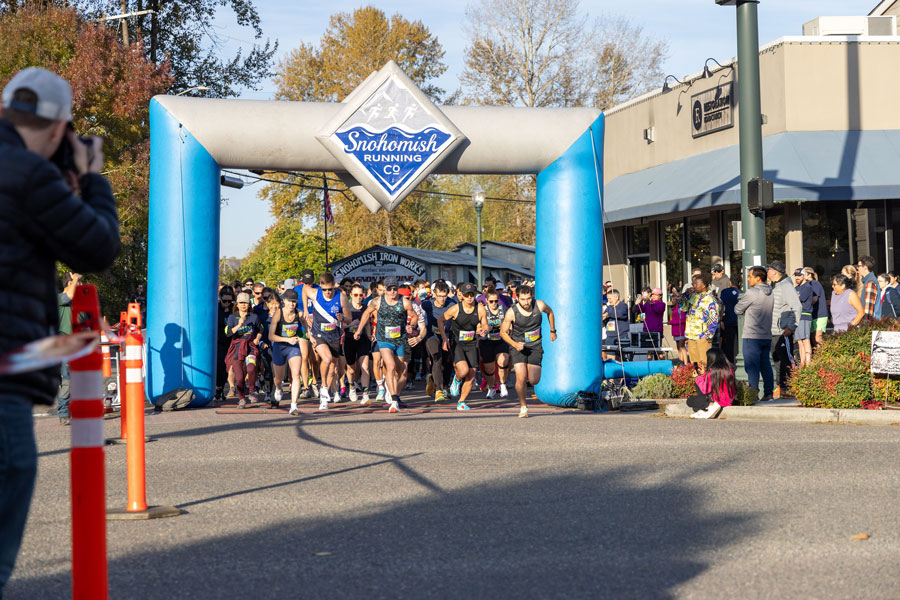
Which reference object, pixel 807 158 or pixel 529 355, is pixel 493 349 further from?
pixel 807 158

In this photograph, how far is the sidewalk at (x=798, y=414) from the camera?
40.3ft

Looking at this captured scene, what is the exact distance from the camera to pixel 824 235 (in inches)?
832

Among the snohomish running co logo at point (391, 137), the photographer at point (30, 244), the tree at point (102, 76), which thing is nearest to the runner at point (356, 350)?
the snohomish running co logo at point (391, 137)

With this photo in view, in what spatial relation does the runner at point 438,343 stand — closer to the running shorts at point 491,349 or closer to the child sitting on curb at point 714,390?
the running shorts at point 491,349

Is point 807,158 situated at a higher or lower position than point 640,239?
higher

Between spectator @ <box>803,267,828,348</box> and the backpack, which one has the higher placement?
spectator @ <box>803,267,828,348</box>

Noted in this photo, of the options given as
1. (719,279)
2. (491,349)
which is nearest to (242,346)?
(491,349)

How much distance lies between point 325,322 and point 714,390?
543cm

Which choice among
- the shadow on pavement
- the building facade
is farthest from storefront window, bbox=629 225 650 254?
the shadow on pavement

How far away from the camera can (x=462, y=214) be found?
7356 centimetres

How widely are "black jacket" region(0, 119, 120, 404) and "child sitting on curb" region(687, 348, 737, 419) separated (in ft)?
35.6

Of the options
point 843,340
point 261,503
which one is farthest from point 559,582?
point 843,340

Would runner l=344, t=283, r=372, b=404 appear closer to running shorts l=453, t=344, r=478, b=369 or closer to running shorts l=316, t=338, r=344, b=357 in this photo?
running shorts l=316, t=338, r=344, b=357

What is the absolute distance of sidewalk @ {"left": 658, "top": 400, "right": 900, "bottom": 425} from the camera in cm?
1227
